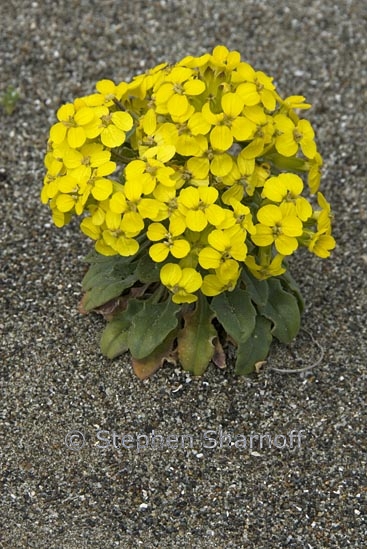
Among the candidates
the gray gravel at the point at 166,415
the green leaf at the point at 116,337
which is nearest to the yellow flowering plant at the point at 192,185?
the green leaf at the point at 116,337

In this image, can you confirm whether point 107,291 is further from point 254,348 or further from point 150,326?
point 254,348

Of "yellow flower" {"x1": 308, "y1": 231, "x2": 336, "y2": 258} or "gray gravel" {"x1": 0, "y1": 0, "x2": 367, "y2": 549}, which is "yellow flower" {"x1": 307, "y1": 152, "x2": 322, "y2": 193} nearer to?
"yellow flower" {"x1": 308, "y1": 231, "x2": 336, "y2": 258}

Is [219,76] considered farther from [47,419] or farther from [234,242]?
[47,419]

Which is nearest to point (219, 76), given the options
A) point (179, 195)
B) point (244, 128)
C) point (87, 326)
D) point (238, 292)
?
point (244, 128)

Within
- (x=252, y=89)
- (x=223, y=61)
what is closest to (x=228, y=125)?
(x=252, y=89)

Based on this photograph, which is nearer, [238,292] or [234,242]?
[234,242]

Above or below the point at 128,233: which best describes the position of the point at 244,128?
above

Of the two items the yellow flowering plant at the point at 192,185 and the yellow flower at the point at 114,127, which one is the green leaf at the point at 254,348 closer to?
the yellow flowering plant at the point at 192,185
